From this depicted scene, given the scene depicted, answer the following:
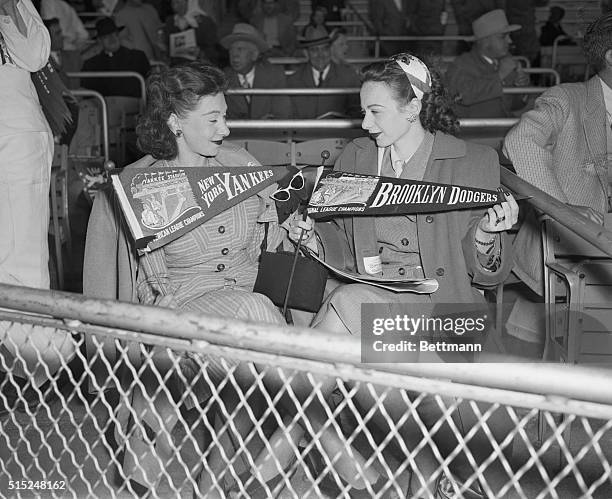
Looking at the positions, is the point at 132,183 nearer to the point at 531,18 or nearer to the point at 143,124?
the point at 143,124

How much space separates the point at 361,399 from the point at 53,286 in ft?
8.85

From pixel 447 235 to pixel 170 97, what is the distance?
1.15 metres

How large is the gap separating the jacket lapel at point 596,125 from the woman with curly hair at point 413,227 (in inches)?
24.9

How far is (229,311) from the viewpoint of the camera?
115 inches

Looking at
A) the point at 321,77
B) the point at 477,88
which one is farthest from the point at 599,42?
the point at 321,77

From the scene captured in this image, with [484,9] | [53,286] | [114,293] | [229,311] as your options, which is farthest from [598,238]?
[484,9]

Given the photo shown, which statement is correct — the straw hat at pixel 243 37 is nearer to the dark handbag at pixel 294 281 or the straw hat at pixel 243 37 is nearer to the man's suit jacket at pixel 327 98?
the man's suit jacket at pixel 327 98

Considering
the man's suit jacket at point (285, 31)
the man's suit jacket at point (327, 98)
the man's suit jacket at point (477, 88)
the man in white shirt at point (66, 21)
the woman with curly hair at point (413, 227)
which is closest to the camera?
the woman with curly hair at point (413, 227)

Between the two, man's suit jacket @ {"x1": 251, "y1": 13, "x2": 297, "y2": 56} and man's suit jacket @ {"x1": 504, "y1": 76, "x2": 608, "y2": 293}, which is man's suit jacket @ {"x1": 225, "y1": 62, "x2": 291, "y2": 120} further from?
man's suit jacket @ {"x1": 504, "y1": 76, "x2": 608, "y2": 293}

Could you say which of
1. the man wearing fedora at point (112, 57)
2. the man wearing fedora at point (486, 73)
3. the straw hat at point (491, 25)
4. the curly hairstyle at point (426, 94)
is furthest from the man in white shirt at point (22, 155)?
the man wearing fedora at point (112, 57)

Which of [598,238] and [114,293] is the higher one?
[598,238]

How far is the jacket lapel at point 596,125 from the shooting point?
11.5ft

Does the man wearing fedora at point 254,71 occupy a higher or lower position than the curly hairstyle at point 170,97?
lower

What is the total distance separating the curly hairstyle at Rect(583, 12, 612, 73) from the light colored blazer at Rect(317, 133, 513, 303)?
2.74ft
